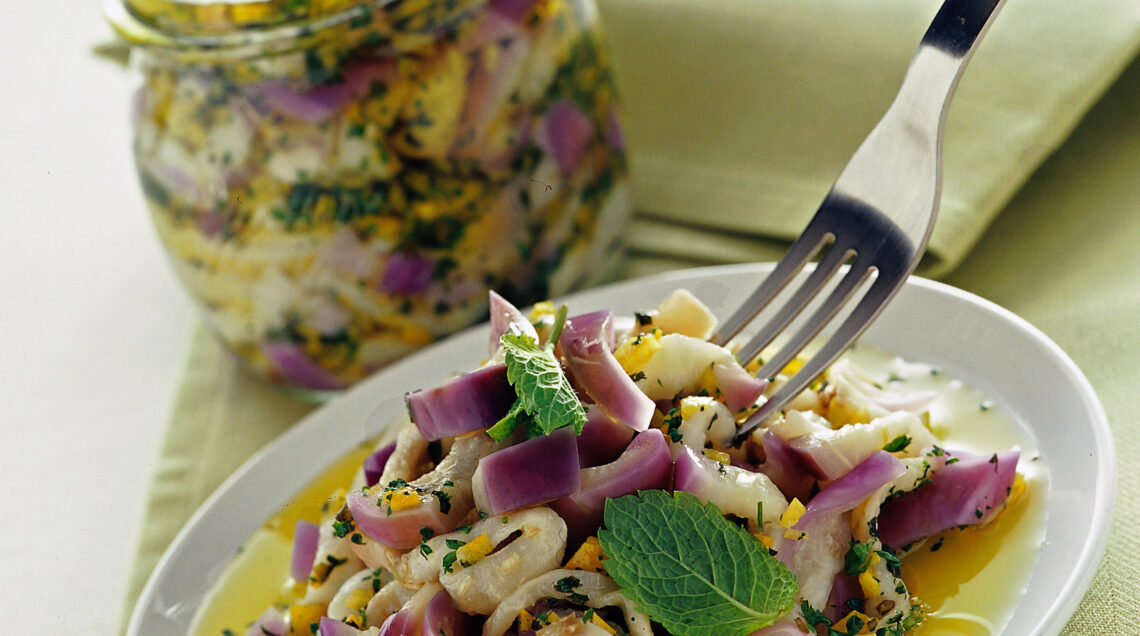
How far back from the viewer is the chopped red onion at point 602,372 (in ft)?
4.58

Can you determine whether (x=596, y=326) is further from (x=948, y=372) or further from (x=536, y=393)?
(x=948, y=372)

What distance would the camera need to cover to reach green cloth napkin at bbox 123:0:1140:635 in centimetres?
212

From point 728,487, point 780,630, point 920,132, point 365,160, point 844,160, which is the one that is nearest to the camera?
point 780,630

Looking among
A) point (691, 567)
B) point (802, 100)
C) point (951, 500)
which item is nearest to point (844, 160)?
point (802, 100)

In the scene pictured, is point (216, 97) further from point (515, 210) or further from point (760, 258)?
point (760, 258)

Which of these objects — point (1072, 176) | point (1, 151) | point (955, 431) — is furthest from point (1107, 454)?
point (1, 151)

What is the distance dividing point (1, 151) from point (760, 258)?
2.04m

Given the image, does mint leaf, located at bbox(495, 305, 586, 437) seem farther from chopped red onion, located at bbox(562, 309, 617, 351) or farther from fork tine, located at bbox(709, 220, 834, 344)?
fork tine, located at bbox(709, 220, 834, 344)

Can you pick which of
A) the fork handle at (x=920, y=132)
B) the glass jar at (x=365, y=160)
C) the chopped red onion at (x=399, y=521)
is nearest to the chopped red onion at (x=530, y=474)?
the chopped red onion at (x=399, y=521)

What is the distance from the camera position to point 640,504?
4.29 ft

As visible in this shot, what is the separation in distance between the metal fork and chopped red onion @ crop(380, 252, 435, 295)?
27.0 inches

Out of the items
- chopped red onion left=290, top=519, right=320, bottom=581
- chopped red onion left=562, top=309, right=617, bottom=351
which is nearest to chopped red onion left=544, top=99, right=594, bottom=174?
chopped red onion left=562, top=309, right=617, bottom=351

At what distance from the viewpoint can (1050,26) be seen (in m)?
2.35

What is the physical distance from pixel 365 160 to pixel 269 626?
843 mm
